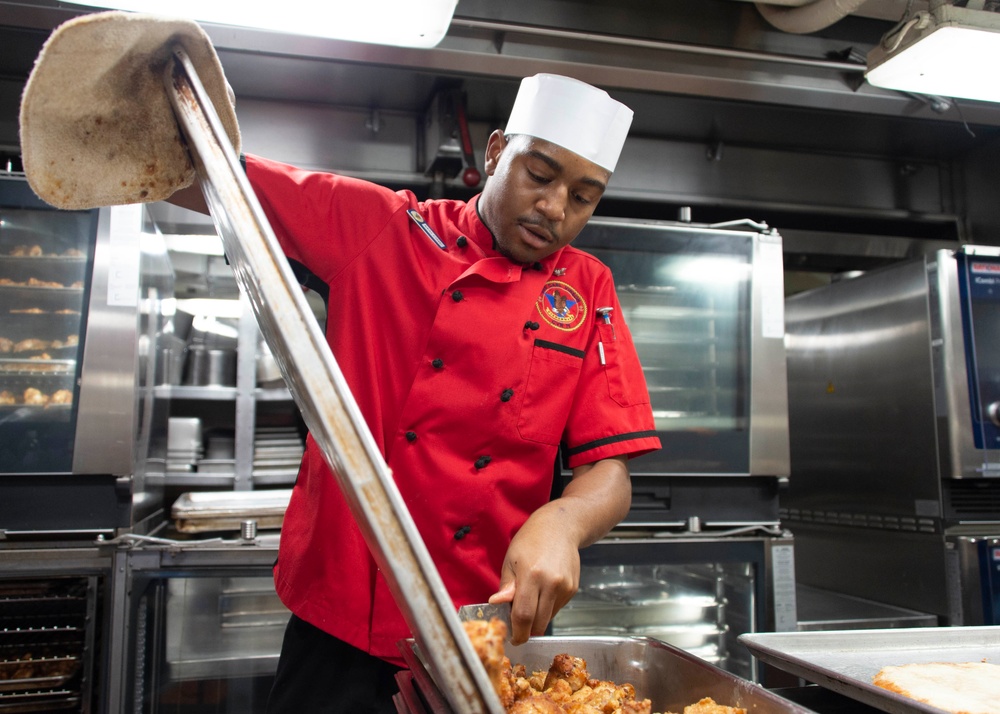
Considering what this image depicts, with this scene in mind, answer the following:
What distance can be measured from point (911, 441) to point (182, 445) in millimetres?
3212

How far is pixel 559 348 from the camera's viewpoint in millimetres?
1654

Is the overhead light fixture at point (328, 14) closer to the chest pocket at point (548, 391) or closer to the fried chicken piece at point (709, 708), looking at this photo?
the chest pocket at point (548, 391)

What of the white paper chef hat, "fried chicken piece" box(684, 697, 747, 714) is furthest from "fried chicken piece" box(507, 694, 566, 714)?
the white paper chef hat

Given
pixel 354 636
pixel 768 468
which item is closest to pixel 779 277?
pixel 768 468

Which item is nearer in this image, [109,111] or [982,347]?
[109,111]

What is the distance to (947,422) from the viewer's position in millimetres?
2984

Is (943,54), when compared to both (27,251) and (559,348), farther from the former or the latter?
(27,251)

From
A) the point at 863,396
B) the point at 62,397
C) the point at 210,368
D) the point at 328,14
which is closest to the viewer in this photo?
the point at 328,14

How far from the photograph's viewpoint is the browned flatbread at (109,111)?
2.35ft

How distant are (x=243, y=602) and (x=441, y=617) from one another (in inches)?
117

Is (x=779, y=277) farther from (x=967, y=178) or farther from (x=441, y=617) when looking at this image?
(x=441, y=617)

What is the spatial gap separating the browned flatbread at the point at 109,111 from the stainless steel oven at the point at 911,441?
10.2 ft

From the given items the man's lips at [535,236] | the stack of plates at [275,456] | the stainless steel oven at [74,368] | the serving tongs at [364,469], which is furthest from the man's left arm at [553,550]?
the stack of plates at [275,456]

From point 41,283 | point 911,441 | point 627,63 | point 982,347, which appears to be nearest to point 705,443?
point 911,441
